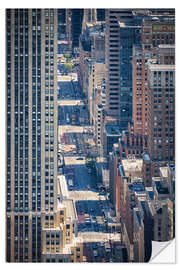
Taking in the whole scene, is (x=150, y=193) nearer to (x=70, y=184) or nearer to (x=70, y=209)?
(x=70, y=209)

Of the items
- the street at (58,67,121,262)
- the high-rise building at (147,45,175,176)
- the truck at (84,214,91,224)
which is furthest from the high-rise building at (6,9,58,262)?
the truck at (84,214,91,224)

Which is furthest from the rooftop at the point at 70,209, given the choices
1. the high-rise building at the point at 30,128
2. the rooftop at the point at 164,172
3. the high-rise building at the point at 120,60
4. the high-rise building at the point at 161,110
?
the high-rise building at the point at 120,60

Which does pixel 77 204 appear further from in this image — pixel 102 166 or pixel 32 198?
pixel 32 198

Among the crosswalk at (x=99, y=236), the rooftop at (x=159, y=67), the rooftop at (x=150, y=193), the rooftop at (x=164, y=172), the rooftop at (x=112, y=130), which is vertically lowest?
the crosswalk at (x=99, y=236)

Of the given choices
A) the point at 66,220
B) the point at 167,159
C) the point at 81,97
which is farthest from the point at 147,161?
the point at 81,97

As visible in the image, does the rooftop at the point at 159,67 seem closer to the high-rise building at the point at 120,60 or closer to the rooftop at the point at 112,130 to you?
the rooftop at the point at 112,130

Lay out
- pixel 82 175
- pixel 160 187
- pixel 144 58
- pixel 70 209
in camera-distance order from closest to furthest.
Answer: pixel 160 187 → pixel 70 209 → pixel 144 58 → pixel 82 175

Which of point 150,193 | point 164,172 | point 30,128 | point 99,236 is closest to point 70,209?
point 99,236

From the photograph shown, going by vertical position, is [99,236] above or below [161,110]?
below

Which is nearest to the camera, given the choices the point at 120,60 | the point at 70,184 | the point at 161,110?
the point at 161,110
